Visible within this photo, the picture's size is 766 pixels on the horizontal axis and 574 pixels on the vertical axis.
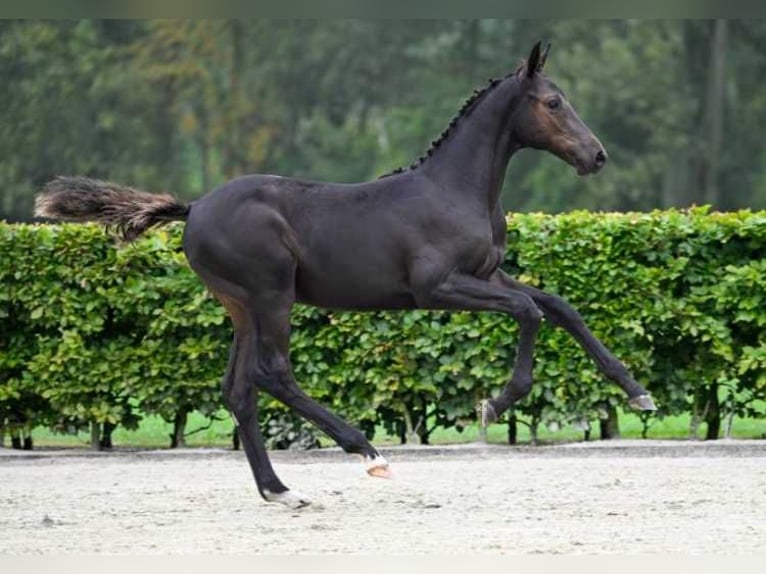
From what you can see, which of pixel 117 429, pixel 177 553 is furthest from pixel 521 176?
pixel 177 553

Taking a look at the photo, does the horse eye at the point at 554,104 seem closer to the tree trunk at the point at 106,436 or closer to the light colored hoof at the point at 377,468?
the light colored hoof at the point at 377,468

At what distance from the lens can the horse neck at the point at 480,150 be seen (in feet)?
26.6

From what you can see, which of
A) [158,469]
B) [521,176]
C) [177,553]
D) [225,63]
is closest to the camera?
[177,553]

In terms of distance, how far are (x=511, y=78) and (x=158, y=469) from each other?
3502mm

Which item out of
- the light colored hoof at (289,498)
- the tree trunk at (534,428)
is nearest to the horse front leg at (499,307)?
the light colored hoof at (289,498)

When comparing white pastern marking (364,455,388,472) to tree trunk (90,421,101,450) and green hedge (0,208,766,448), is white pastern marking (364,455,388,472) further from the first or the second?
tree trunk (90,421,101,450)

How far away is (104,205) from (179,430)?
3012mm

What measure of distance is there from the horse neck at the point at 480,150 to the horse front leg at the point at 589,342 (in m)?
0.49

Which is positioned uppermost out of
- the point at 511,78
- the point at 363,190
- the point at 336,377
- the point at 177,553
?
the point at 511,78

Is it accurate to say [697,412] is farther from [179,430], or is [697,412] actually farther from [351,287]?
[351,287]

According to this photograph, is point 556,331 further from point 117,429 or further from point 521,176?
point 521,176

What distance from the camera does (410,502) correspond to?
8.04 meters

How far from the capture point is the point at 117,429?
476 inches

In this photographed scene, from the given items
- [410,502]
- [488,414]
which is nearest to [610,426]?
[410,502]
